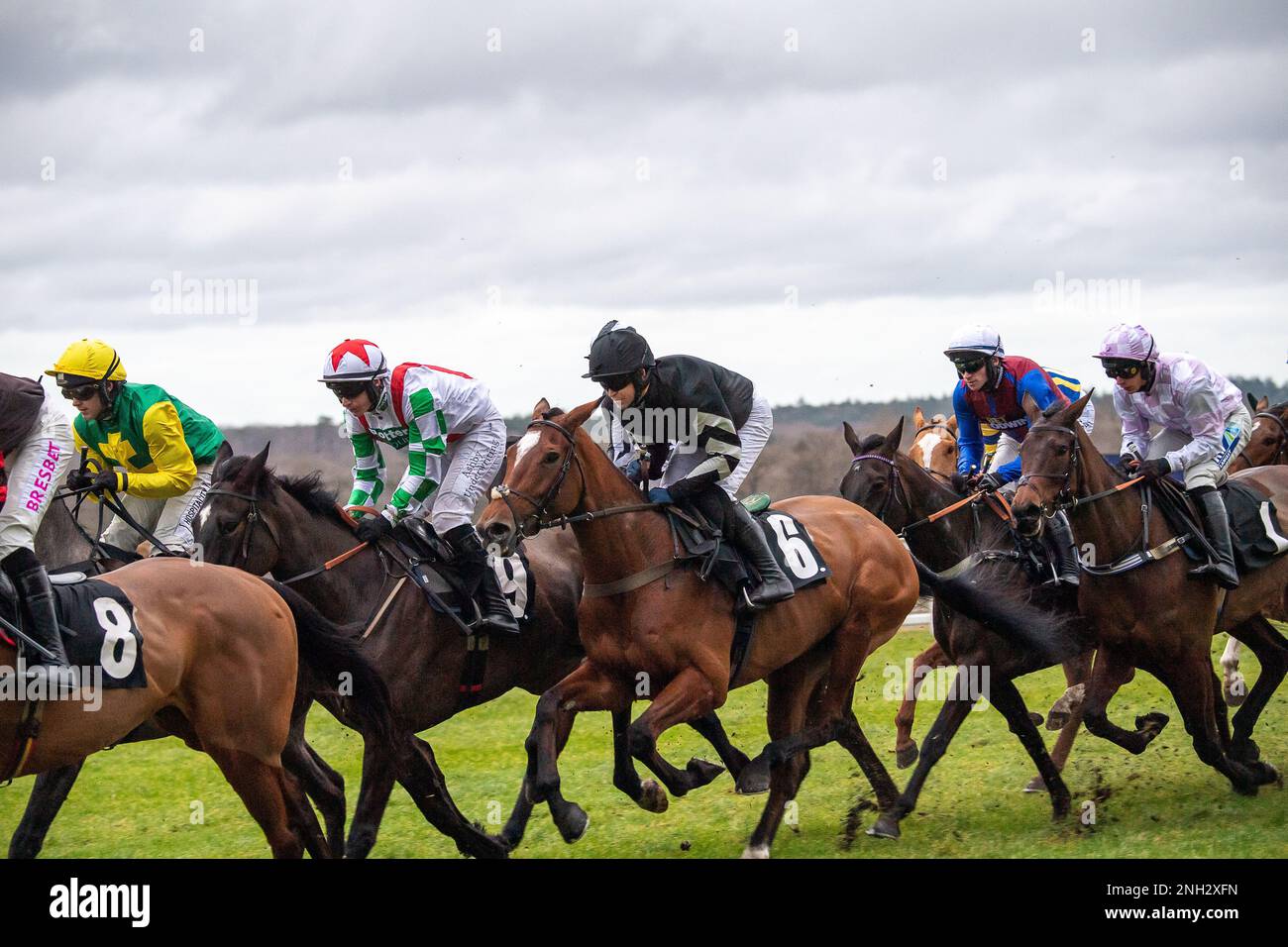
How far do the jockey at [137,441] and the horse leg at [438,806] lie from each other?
164 centimetres

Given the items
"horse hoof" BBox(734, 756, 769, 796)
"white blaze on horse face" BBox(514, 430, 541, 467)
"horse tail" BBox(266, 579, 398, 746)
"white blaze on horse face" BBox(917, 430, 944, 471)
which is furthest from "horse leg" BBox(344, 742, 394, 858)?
"white blaze on horse face" BBox(917, 430, 944, 471)

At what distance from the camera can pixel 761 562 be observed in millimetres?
6801

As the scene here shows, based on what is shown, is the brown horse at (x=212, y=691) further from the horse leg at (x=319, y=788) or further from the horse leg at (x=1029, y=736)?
the horse leg at (x=1029, y=736)

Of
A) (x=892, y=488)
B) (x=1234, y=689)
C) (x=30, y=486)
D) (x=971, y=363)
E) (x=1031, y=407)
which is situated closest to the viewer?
(x=30, y=486)

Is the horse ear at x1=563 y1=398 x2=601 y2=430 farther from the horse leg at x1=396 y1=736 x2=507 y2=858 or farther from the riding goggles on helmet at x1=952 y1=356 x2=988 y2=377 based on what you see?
the riding goggles on helmet at x1=952 y1=356 x2=988 y2=377

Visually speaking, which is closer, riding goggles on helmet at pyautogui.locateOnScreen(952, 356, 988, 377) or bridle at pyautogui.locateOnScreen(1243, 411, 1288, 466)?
riding goggles on helmet at pyautogui.locateOnScreen(952, 356, 988, 377)

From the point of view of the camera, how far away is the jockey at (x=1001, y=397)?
26.4ft

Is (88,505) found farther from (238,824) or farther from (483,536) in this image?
(483,536)

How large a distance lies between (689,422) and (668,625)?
37.0 inches

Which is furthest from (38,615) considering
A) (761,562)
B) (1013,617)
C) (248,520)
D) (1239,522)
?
(1239,522)

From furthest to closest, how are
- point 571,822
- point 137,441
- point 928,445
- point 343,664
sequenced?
point 928,445 < point 137,441 < point 343,664 < point 571,822

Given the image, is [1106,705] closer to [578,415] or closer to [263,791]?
[578,415]

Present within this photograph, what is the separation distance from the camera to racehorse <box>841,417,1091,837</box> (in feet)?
24.4
